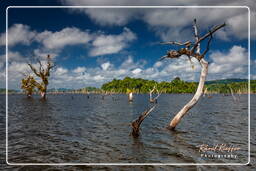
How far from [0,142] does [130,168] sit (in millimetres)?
10799

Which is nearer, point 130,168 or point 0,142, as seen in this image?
point 130,168

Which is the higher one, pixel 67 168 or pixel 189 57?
pixel 189 57

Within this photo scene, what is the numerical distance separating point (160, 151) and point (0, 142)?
11.8 m

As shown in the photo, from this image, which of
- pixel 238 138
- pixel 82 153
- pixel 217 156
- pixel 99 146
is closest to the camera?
pixel 217 156

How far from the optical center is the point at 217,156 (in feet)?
35.6

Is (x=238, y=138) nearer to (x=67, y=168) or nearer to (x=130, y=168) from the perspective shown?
(x=130, y=168)

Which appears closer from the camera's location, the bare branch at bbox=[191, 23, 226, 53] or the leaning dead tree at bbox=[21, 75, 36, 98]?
the bare branch at bbox=[191, 23, 226, 53]

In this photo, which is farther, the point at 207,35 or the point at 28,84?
the point at 28,84

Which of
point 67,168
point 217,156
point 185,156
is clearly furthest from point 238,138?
point 67,168

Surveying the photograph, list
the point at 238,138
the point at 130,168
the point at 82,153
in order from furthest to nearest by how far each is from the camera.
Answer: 1. the point at 238,138
2. the point at 82,153
3. the point at 130,168

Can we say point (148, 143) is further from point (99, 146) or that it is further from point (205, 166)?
point (205, 166)

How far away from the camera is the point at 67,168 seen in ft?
31.4

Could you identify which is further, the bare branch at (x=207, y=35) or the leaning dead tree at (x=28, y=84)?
the leaning dead tree at (x=28, y=84)

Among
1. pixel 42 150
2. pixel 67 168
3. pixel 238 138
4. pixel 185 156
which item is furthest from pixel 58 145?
pixel 238 138
